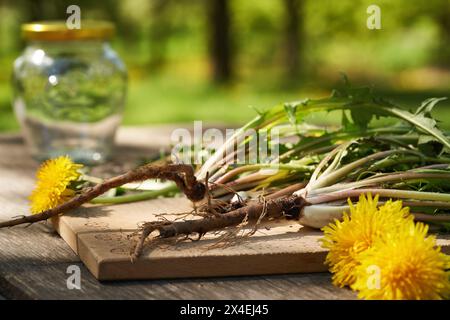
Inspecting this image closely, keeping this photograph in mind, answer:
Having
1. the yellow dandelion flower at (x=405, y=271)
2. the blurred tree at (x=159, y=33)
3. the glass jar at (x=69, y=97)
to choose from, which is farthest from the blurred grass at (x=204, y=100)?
the blurred tree at (x=159, y=33)

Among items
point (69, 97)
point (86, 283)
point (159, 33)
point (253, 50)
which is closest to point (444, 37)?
point (253, 50)

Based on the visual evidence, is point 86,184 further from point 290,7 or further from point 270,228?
point 290,7

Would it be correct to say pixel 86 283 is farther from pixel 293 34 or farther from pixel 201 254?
pixel 293 34

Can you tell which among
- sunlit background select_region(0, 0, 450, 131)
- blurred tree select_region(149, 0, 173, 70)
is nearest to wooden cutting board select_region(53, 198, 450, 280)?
sunlit background select_region(0, 0, 450, 131)

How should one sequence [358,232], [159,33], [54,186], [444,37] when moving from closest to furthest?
1. [358,232]
2. [54,186]
3. [444,37]
4. [159,33]

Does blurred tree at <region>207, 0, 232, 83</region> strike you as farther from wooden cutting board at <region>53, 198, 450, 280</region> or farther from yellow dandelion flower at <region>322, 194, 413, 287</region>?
yellow dandelion flower at <region>322, 194, 413, 287</region>

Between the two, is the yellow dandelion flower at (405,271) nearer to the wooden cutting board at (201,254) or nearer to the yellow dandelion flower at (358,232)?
the yellow dandelion flower at (358,232)
